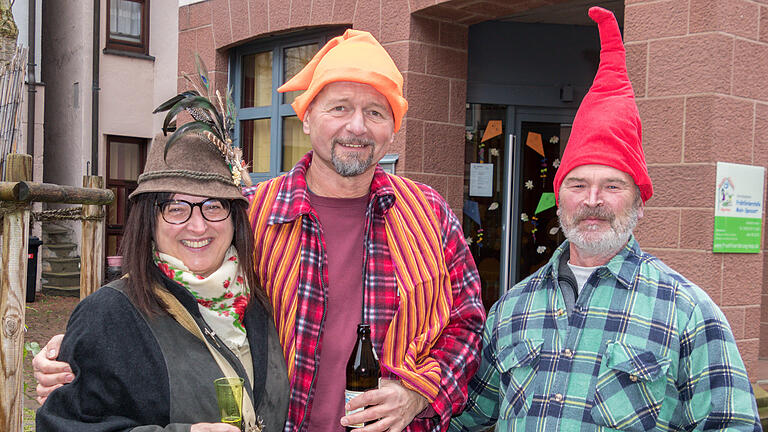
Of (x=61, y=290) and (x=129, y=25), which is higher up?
(x=129, y=25)

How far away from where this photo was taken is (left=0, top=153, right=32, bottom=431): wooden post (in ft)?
10.3

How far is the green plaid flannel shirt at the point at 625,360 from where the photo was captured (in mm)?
2051

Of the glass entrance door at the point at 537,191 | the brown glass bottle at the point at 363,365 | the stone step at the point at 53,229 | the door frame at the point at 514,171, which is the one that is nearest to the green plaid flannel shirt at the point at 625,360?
the brown glass bottle at the point at 363,365

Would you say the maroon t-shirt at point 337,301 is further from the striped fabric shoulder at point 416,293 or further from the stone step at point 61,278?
the stone step at point 61,278

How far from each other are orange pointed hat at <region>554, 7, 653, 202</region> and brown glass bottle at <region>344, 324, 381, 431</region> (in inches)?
33.0

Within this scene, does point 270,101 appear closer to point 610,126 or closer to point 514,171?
point 514,171

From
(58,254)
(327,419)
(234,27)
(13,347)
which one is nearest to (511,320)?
(327,419)

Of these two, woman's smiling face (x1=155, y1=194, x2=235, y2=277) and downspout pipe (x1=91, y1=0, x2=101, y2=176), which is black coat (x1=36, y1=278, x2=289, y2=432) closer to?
woman's smiling face (x1=155, y1=194, x2=235, y2=277)

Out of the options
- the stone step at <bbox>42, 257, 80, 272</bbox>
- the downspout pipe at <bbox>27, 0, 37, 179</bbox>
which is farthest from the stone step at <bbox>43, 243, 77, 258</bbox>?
the downspout pipe at <bbox>27, 0, 37, 179</bbox>

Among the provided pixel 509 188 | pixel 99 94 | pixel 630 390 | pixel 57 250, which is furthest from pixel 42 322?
pixel 630 390

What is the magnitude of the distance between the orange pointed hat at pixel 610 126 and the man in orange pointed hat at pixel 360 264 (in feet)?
1.75

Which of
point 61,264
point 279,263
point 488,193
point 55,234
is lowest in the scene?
point 61,264

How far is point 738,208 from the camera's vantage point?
157 inches

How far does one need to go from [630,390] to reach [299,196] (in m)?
1.22
